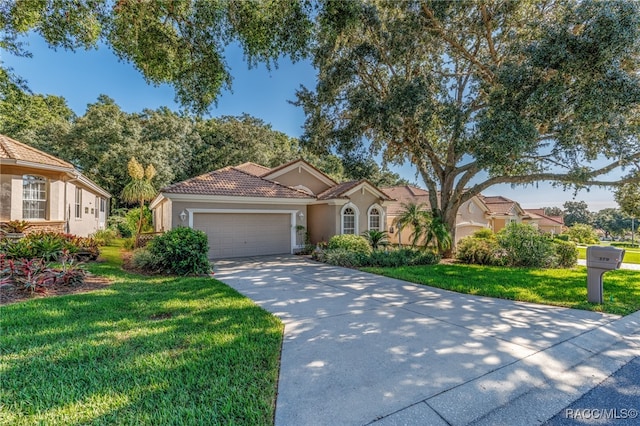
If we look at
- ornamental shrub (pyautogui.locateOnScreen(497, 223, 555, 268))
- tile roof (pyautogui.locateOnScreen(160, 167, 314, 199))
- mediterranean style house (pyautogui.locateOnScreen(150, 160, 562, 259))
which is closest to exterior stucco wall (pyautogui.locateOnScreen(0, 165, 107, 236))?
mediterranean style house (pyautogui.locateOnScreen(150, 160, 562, 259))

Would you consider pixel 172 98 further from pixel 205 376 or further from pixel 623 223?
pixel 623 223

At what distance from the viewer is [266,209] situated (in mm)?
15133

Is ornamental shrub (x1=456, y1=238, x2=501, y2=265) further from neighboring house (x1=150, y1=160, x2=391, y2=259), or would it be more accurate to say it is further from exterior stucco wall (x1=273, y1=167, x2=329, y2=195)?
exterior stucco wall (x1=273, y1=167, x2=329, y2=195)

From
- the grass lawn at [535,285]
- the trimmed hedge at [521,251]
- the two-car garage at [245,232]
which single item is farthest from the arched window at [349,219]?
the grass lawn at [535,285]

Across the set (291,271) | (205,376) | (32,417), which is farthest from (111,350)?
(291,271)

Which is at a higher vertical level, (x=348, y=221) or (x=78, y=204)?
(x=78, y=204)

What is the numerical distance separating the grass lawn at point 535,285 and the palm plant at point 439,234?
3547mm

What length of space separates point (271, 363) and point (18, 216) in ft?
45.5

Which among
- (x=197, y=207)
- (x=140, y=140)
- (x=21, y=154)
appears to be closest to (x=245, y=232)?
(x=197, y=207)

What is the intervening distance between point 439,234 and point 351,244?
15.6 ft

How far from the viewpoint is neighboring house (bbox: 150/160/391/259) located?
44.0 feet

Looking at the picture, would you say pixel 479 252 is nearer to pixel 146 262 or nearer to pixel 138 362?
pixel 146 262

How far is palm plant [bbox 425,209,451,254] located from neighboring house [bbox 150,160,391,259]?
3.97m

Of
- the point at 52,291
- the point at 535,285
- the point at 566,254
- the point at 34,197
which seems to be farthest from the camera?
the point at 566,254
